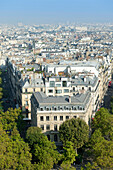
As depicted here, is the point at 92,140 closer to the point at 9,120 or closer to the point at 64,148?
the point at 64,148

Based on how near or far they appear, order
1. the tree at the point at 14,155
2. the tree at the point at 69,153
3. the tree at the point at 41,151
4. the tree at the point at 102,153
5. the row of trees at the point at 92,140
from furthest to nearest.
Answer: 1. the tree at the point at 69,153
2. the tree at the point at 41,151
3. the tree at the point at 14,155
4. the row of trees at the point at 92,140
5. the tree at the point at 102,153

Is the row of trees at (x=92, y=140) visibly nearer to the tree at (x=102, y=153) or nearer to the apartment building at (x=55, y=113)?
the tree at (x=102, y=153)

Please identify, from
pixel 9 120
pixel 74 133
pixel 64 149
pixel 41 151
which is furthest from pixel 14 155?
pixel 9 120

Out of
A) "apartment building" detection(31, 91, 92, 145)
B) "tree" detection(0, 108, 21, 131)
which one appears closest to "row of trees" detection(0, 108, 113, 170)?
"apartment building" detection(31, 91, 92, 145)

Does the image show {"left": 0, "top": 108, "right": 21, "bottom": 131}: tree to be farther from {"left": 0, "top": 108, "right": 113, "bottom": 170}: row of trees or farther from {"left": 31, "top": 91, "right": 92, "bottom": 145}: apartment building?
{"left": 31, "top": 91, "right": 92, "bottom": 145}: apartment building

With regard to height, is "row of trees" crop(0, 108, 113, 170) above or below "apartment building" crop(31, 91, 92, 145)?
below

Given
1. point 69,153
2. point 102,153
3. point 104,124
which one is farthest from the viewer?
point 104,124

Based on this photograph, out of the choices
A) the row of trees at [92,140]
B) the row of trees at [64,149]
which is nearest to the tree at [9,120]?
the row of trees at [64,149]
